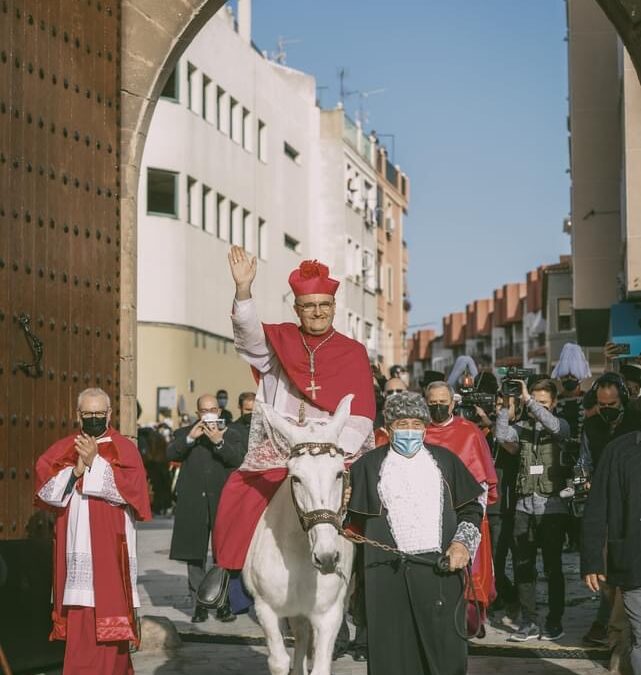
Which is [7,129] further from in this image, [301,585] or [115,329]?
[301,585]

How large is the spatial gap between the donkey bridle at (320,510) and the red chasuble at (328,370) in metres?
0.93

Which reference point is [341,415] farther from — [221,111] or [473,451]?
[221,111]

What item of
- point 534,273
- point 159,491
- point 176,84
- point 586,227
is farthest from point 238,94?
point 534,273

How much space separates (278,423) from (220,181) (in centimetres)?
3231

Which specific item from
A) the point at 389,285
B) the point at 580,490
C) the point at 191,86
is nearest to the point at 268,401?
the point at 580,490

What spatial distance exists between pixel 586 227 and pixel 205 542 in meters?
18.3

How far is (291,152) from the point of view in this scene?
158 ft

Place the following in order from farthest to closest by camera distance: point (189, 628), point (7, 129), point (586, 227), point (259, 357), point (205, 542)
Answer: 1. point (586, 227)
2. point (205, 542)
3. point (189, 628)
4. point (7, 129)
5. point (259, 357)

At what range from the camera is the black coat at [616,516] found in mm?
7121

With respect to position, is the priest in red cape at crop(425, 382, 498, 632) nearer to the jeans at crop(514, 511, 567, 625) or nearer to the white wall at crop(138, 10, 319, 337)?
the jeans at crop(514, 511, 567, 625)

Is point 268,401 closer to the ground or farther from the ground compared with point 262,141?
closer to the ground

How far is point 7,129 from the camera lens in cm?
927

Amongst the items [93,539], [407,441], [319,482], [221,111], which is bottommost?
[93,539]

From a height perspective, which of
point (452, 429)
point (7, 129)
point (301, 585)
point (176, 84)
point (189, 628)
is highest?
point (176, 84)
